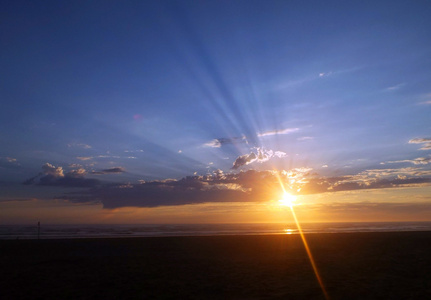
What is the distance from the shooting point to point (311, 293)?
40.4 ft

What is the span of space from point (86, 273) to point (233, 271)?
7.31 m

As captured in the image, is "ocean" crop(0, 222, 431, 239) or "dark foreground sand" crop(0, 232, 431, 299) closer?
"dark foreground sand" crop(0, 232, 431, 299)

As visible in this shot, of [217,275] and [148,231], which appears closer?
[217,275]

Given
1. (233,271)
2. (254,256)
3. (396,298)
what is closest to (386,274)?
(396,298)

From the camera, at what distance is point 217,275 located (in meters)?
16.2

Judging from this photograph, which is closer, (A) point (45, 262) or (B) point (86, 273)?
(B) point (86, 273)

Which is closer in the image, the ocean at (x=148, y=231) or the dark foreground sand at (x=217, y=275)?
the dark foreground sand at (x=217, y=275)

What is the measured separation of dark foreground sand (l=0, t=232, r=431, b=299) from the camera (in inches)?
497

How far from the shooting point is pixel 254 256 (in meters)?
22.5

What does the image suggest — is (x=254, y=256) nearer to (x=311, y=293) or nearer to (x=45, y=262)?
(x=311, y=293)

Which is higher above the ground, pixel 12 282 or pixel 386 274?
pixel 12 282

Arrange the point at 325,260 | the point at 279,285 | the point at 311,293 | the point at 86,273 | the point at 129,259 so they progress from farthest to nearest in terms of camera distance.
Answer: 1. the point at 129,259
2. the point at 325,260
3. the point at 86,273
4. the point at 279,285
5. the point at 311,293

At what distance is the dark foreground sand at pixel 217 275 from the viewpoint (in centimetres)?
1262

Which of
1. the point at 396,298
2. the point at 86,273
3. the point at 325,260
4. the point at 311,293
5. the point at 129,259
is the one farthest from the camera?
the point at 129,259
